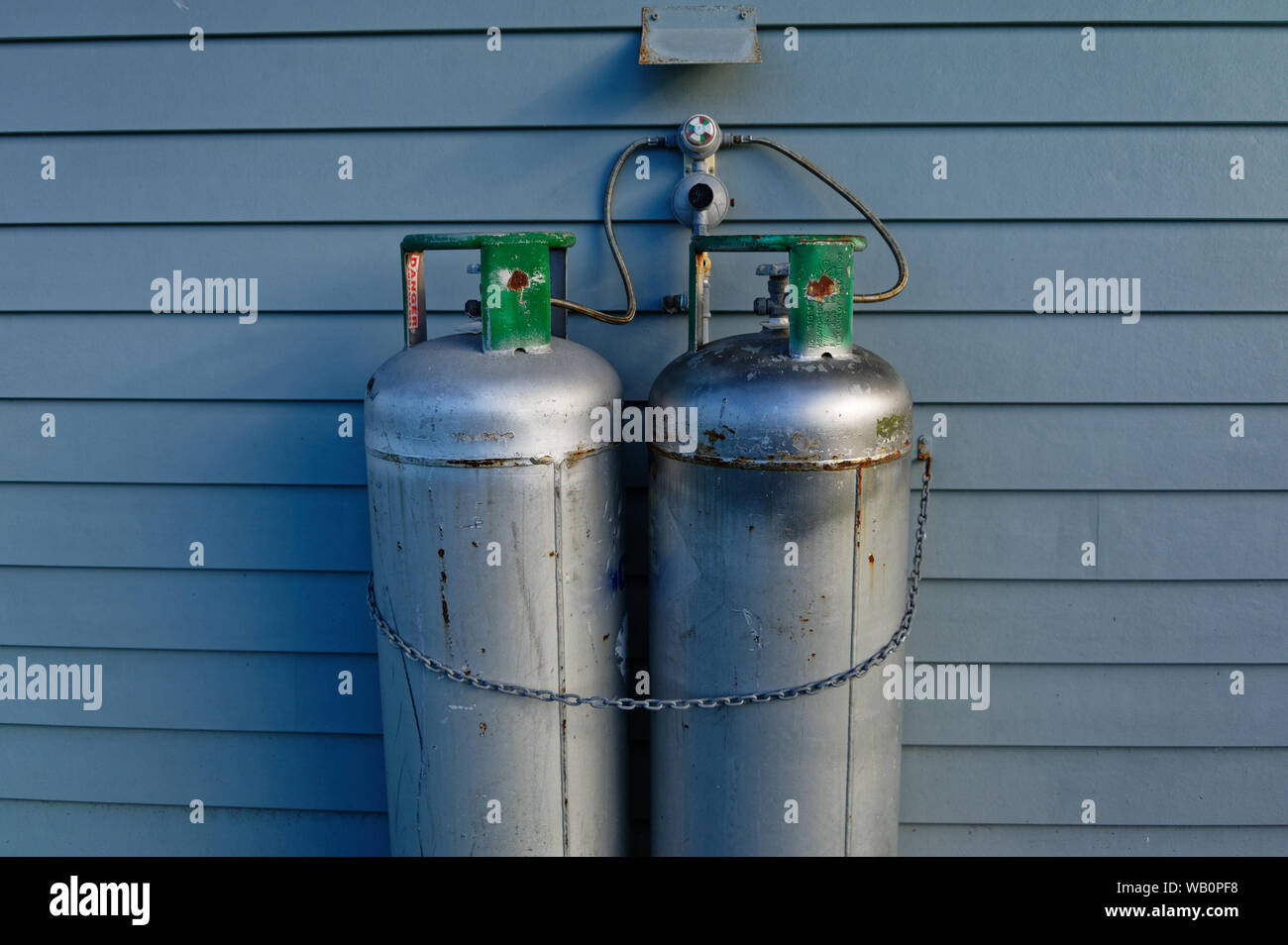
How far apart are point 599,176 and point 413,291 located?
627 mm

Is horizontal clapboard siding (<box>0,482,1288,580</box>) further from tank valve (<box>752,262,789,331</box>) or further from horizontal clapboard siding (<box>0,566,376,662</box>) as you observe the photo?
tank valve (<box>752,262,789,331</box>)

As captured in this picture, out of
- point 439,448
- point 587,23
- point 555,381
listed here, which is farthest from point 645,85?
point 439,448

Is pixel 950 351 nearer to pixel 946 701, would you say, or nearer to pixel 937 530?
pixel 937 530

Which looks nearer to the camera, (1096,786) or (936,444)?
(936,444)

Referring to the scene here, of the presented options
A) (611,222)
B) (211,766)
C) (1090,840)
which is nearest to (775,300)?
(611,222)

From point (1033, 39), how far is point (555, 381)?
5.06 ft

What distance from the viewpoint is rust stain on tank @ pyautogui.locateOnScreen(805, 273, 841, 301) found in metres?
2.03

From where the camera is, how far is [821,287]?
2.03 m

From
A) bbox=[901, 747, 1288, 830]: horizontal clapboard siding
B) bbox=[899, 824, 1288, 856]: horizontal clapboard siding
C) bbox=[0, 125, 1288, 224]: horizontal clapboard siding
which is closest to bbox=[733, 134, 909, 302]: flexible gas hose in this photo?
bbox=[0, 125, 1288, 224]: horizontal clapboard siding

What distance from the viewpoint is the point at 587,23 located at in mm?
2484

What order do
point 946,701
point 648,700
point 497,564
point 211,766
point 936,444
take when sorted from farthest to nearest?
point 211,766, point 946,701, point 936,444, point 648,700, point 497,564

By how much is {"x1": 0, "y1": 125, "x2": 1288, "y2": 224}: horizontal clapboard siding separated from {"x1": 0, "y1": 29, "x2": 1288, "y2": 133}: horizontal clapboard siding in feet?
0.15

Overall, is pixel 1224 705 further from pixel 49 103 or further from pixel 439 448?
pixel 49 103
